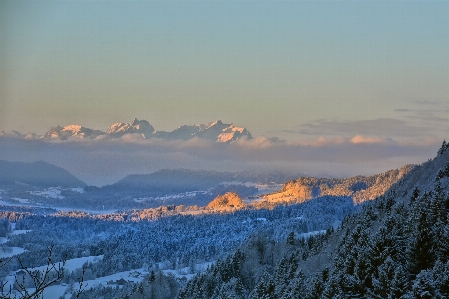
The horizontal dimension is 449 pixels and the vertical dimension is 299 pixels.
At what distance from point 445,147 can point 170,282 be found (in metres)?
98.2

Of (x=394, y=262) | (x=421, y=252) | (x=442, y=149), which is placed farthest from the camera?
(x=442, y=149)

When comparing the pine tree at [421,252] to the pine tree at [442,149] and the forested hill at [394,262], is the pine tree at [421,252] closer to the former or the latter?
the forested hill at [394,262]

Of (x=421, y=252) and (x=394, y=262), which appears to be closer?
(x=421, y=252)

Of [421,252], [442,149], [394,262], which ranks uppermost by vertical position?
[442,149]

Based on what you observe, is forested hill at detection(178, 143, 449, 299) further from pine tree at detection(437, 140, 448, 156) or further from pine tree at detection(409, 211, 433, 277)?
pine tree at detection(437, 140, 448, 156)

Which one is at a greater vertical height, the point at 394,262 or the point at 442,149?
the point at 442,149

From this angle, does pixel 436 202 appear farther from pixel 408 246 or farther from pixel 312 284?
pixel 312 284

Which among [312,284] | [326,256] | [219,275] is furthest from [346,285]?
[219,275]

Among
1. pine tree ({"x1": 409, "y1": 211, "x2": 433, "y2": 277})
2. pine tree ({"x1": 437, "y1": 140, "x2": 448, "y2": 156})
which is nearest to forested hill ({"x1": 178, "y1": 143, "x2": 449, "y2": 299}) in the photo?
pine tree ({"x1": 409, "y1": 211, "x2": 433, "y2": 277})

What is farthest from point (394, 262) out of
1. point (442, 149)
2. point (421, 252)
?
point (442, 149)

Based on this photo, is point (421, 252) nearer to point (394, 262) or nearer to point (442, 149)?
point (394, 262)

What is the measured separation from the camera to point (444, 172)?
8200cm

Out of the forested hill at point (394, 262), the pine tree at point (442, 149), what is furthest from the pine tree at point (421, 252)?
the pine tree at point (442, 149)

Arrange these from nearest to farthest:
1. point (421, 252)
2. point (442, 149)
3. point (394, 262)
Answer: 1. point (421, 252)
2. point (394, 262)
3. point (442, 149)
